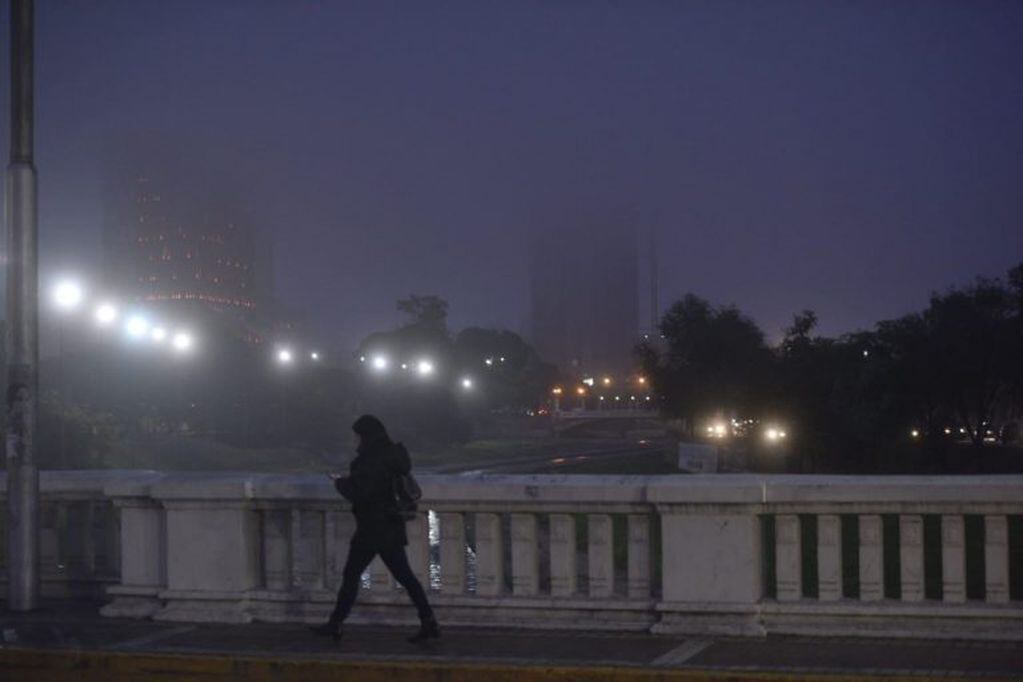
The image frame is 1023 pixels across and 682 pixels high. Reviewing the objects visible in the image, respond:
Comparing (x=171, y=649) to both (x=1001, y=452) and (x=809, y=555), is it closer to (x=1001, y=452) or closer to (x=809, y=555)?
(x=809, y=555)

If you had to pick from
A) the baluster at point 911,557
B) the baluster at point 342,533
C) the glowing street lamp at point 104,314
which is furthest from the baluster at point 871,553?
the glowing street lamp at point 104,314

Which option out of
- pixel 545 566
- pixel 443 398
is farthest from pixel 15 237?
pixel 443 398

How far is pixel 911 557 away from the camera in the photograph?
912cm

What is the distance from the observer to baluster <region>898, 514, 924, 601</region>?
907cm

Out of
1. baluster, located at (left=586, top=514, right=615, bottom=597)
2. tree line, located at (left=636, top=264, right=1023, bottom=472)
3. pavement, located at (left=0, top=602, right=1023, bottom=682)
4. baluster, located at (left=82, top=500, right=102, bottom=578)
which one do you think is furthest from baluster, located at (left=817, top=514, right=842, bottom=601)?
tree line, located at (left=636, top=264, right=1023, bottom=472)

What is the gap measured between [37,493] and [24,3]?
4.17 m

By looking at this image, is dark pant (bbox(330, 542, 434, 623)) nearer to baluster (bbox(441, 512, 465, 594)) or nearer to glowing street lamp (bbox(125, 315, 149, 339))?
baluster (bbox(441, 512, 465, 594))

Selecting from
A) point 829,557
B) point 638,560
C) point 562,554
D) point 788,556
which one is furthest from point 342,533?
point 829,557

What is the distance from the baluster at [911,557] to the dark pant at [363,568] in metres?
3.32

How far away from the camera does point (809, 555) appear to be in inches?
756

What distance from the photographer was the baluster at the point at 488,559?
32.4 feet

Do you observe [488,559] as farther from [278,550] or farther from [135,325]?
[135,325]

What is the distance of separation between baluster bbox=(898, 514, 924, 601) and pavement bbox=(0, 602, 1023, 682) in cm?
35

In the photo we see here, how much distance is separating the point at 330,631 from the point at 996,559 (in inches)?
185
